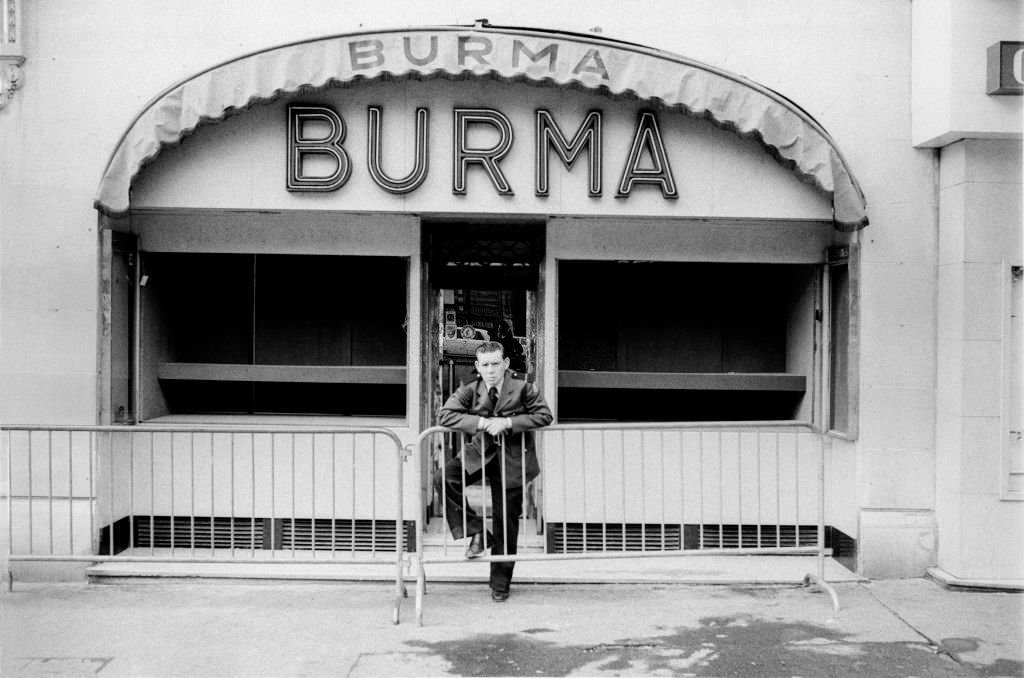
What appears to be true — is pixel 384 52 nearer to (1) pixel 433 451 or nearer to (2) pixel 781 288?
(1) pixel 433 451

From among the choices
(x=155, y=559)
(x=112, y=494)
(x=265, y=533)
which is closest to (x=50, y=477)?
A: (x=112, y=494)

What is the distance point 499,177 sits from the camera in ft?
25.0

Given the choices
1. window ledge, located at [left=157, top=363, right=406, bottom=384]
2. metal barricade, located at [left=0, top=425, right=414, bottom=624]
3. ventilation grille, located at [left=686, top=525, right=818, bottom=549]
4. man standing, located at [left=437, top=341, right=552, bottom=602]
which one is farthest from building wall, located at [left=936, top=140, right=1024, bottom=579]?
window ledge, located at [left=157, top=363, right=406, bottom=384]

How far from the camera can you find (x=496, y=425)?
682 cm

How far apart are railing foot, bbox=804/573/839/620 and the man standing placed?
84.6 inches

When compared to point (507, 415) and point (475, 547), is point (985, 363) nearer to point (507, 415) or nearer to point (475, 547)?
point (507, 415)

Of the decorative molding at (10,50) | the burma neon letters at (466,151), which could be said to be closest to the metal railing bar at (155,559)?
the burma neon letters at (466,151)

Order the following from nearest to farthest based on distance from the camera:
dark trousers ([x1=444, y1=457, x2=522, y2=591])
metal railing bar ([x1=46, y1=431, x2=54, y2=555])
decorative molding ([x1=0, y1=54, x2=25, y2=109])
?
dark trousers ([x1=444, y1=457, x2=522, y2=591]) → metal railing bar ([x1=46, y1=431, x2=54, y2=555]) → decorative molding ([x1=0, y1=54, x2=25, y2=109])

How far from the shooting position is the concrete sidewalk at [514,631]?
576 centimetres

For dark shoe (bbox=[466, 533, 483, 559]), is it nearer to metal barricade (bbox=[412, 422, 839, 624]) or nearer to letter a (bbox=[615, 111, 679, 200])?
metal barricade (bbox=[412, 422, 839, 624])

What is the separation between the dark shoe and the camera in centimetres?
692

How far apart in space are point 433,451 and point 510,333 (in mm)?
1256

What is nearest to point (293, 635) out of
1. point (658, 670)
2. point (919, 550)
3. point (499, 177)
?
point (658, 670)

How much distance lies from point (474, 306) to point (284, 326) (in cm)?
169
